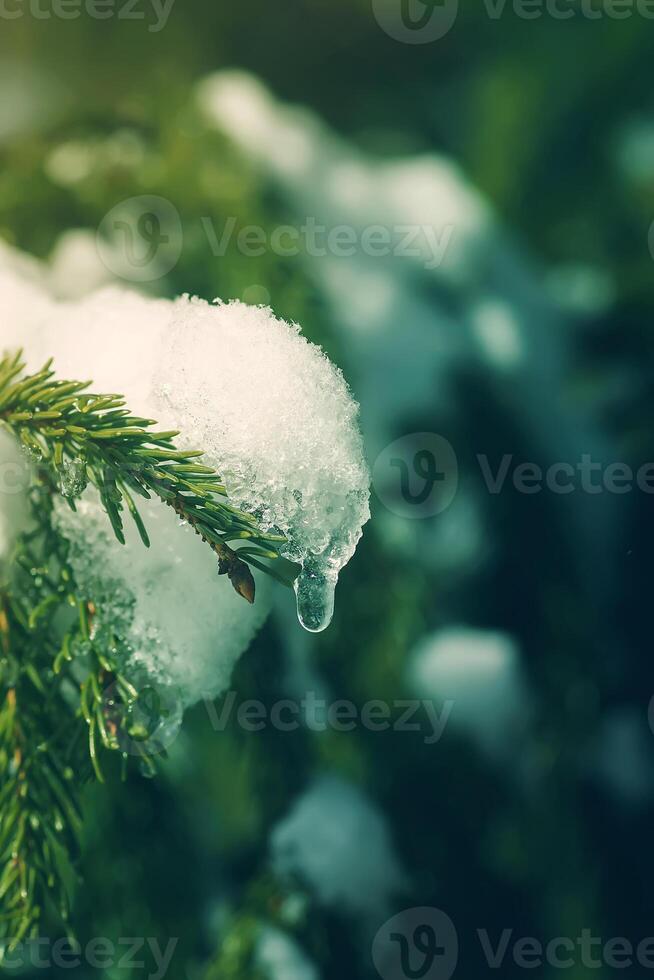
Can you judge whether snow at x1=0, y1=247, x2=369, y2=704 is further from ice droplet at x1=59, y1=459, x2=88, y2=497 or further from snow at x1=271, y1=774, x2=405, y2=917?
snow at x1=271, y1=774, x2=405, y2=917

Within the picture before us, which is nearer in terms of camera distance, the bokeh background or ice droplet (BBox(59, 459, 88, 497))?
ice droplet (BBox(59, 459, 88, 497))

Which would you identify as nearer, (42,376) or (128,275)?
(42,376)

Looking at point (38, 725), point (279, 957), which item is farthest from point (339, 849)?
point (38, 725)

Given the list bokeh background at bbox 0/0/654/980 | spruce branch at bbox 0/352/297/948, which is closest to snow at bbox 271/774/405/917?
bokeh background at bbox 0/0/654/980

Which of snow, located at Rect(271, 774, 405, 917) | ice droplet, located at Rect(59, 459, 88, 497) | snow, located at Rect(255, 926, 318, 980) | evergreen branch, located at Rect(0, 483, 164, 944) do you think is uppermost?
ice droplet, located at Rect(59, 459, 88, 497)

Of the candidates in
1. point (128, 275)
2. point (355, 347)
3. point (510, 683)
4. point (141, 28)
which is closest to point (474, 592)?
point (510, 683)

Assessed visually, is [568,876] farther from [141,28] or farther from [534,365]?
[141,28]

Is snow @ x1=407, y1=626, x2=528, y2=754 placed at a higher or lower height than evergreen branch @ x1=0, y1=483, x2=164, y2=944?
higher
